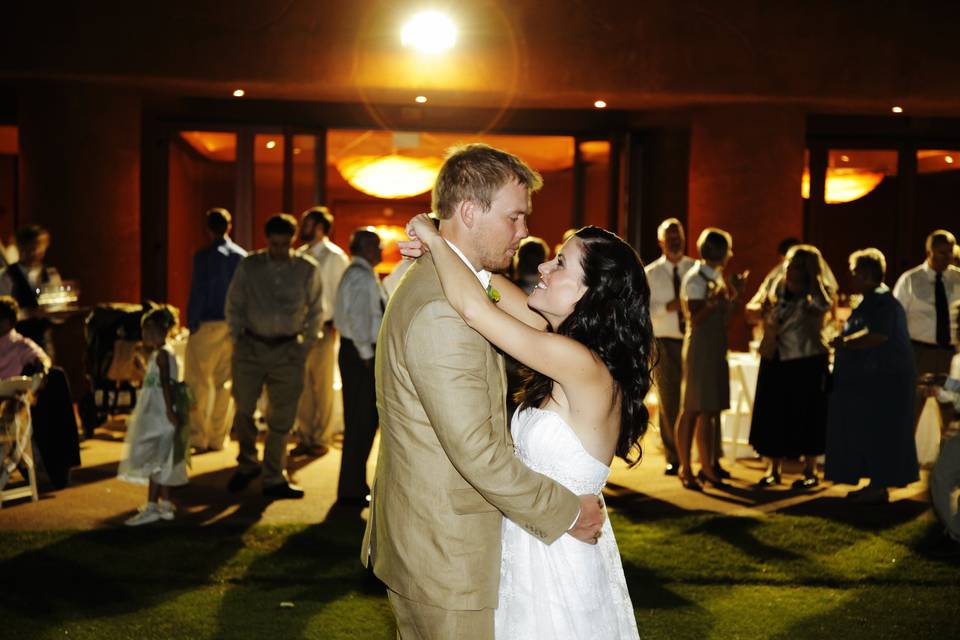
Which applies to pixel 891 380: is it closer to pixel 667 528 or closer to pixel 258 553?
pixel 667 528

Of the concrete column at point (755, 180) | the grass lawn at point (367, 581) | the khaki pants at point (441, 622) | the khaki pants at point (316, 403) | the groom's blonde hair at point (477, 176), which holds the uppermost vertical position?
the concrete column at point (755, 180)

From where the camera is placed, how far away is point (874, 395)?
753 centimetres

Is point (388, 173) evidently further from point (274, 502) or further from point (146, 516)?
point (146, 516)

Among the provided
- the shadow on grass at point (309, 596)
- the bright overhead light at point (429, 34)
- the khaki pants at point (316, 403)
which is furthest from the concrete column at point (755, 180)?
the shadow on grass at point (309, 596)

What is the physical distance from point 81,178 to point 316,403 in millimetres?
4292

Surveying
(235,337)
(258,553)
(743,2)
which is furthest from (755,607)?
(743,2)

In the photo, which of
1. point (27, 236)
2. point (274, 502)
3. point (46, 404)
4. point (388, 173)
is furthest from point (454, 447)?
point (388, 173)

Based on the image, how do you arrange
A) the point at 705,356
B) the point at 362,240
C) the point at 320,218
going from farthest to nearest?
the point at 320,218 < the point at 705,356 < the point at 362,240

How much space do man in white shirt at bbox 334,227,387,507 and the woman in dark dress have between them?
10.6 ft

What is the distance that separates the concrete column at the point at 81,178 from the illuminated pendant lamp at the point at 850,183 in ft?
28.4

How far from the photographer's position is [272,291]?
292 inches

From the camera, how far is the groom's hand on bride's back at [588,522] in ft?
8.46

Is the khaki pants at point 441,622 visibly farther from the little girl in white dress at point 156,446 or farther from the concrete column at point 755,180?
the concrete column at point 755,180

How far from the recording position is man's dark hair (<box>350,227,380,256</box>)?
23.7 ft
